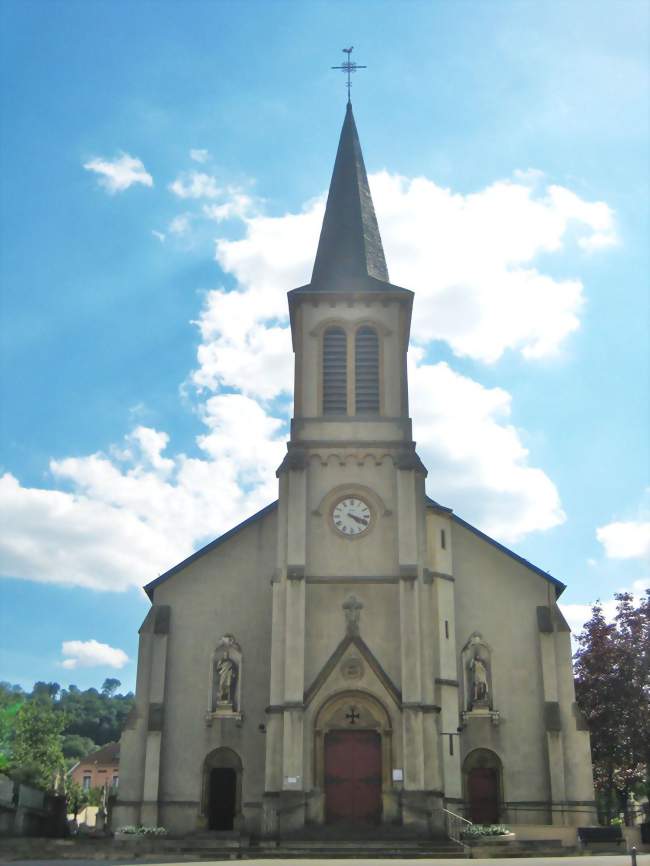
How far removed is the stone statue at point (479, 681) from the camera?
104ft

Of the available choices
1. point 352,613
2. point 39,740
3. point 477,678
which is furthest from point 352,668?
point 39,740

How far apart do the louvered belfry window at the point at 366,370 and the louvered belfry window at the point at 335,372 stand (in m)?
0.42

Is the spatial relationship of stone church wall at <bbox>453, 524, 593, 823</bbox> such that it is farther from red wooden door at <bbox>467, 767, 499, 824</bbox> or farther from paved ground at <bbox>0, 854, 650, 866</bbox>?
paved ground at <bbox>0, 854, 650, 866</bbox>

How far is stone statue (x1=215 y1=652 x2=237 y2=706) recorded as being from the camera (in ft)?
103

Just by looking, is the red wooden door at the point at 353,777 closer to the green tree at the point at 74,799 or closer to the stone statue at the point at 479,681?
the stone statue at the point at 479,681

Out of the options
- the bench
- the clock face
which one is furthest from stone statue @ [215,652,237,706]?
the bench

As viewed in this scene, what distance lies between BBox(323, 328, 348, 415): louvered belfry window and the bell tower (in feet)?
0.12

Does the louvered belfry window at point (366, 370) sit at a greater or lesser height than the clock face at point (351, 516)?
greater

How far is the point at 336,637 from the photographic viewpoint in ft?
96.1

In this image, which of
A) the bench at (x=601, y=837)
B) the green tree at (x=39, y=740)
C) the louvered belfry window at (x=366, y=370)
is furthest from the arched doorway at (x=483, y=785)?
the green tree at (x=39, y=740)

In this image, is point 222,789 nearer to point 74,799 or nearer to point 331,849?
point 331,849

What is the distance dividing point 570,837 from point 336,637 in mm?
8905

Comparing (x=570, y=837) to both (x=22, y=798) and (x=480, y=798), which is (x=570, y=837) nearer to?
(x=480, y=798)

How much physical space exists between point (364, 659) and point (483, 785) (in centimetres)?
657
